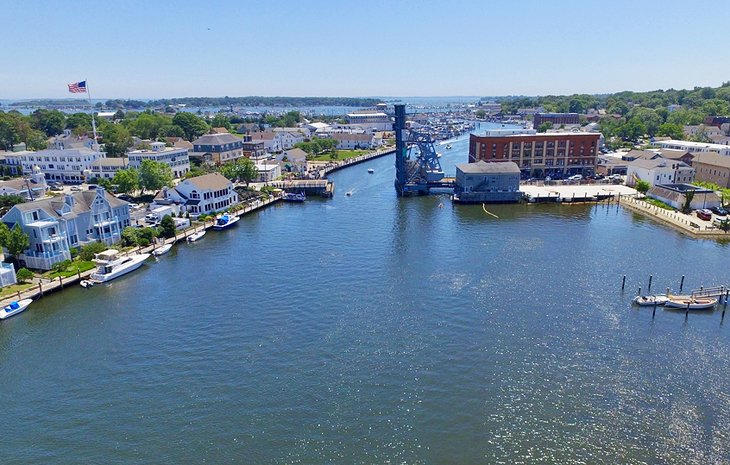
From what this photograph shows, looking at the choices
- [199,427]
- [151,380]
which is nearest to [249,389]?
[199,427]

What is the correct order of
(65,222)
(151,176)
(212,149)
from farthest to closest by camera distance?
(212,149), (151,176), (65,222)

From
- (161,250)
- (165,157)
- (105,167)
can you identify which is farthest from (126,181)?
(161,250)

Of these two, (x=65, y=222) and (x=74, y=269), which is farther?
(x=65, y=222)

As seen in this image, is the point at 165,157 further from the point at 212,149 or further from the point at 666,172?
the point at 666,172

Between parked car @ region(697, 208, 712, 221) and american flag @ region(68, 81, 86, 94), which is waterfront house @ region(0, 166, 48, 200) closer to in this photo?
american flag @ region(68, 81, 86, 94)

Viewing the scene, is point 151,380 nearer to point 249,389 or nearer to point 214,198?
point 249,389

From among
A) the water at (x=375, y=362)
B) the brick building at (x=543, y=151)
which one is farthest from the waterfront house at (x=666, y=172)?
the water at (x=375, y=362)

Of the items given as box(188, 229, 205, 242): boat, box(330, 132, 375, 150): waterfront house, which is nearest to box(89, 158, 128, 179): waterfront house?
box(188, 229, 205, 242): boat
